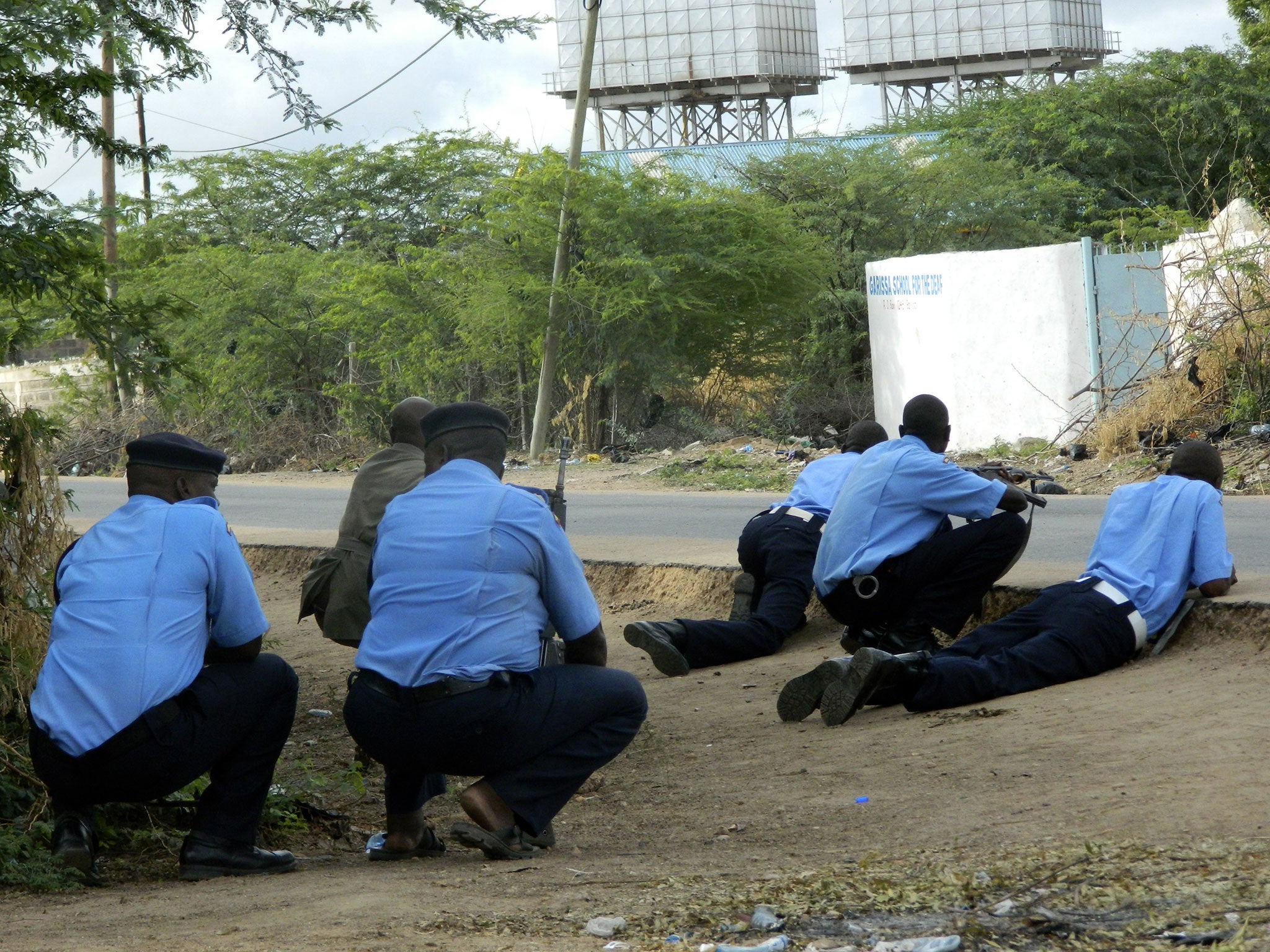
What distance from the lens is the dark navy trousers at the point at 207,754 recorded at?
13.2 feet

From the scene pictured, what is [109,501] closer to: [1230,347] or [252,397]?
[252,397]

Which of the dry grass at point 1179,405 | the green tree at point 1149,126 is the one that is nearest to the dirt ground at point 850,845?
the dry grass at point 1179,405

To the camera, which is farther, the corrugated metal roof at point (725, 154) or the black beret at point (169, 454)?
the corrugated metal roof at point (725, 154)

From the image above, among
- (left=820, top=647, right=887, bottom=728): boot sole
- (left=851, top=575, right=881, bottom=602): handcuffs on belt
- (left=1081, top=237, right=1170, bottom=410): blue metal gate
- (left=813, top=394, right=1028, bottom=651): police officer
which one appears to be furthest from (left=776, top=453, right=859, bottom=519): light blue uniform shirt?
(left=1081, top=237, right=1170, bottom=410): blue metal gate

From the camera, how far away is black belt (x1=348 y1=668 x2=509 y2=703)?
4.04 meters

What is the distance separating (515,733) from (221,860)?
972 mm

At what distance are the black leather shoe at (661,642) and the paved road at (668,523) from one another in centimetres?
193

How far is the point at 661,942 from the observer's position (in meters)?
3.01

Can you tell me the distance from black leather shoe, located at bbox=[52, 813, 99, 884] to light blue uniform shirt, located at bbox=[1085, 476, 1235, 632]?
4110 millimetres

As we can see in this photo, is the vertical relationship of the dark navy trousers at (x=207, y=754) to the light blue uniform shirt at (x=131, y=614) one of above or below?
below

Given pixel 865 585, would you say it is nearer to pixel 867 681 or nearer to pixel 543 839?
pixel 867 681

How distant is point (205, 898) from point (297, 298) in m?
22.8

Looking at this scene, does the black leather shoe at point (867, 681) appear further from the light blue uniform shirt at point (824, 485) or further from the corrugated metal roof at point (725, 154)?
the corrugated metal roof at point (725, 154)

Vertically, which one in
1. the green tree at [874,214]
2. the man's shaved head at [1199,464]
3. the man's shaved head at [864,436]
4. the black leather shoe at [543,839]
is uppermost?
the green tree at [874,214]
